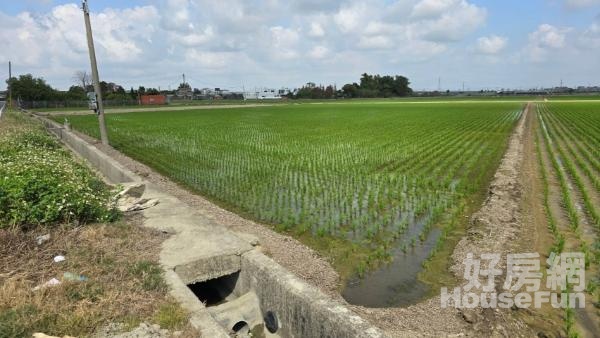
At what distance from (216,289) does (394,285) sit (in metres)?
2.25

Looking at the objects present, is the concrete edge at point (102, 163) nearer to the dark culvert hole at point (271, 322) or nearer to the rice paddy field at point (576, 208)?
the dark culvert hole at point (271, 322)

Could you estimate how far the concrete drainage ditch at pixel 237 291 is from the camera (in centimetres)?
329

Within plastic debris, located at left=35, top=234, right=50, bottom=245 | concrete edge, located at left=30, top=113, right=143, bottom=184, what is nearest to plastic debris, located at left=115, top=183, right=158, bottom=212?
concrete edge, located at left=30, top=113, right=143, bottom=184

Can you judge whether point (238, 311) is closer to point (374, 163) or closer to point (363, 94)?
point (374, 163)

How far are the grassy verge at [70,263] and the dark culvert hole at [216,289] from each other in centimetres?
81

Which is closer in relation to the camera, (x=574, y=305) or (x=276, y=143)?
(x=574, y=305)

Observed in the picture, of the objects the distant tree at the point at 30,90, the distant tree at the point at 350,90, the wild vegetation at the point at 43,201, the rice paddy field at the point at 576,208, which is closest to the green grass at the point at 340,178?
the rice paddy field at the point at 576,208

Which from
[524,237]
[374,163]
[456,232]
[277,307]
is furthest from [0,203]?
[374,163]

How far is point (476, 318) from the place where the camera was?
4090mm

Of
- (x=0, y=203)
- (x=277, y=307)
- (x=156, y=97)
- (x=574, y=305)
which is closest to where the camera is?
(x=277, y=307)

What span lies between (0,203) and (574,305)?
21.4 ft

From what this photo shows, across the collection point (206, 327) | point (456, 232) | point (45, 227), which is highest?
point (45, 227)

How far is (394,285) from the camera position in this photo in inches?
198

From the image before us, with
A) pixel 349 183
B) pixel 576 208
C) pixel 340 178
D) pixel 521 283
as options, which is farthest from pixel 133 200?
pixel 576 208
